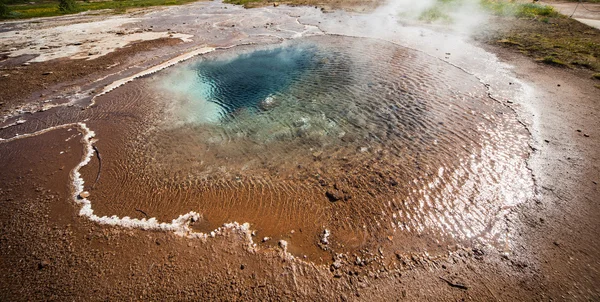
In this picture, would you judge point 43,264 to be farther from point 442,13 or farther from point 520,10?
point 520,10

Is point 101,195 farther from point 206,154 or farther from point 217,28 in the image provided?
point 217,28

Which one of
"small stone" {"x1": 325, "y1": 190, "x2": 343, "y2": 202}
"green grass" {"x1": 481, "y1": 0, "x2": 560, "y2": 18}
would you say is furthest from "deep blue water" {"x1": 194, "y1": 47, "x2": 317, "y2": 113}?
"green grass" {"x1": 481, "y1": 0, "x2": 560, "y2": 18}

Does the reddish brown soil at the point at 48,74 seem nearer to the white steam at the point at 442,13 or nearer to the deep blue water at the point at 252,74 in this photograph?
the deep blue water at the point at 252,74

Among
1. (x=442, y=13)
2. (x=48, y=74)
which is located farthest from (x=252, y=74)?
(x=442, y=13)

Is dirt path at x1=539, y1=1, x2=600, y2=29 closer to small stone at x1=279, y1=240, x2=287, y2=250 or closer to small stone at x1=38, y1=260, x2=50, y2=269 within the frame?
small stone at x1=279, y1=240, x2=287, y2=250

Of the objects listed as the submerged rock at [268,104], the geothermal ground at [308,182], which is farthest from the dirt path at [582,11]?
the submerged rock at [268,104]
